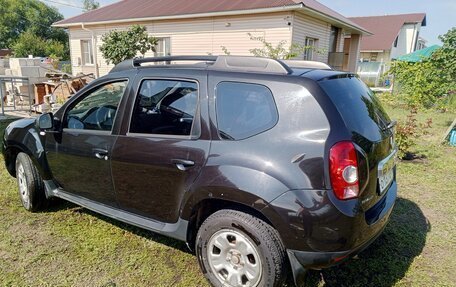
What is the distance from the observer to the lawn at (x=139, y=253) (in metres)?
2.68

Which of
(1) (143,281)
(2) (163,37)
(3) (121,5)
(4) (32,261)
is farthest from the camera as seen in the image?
(3) (121,5)

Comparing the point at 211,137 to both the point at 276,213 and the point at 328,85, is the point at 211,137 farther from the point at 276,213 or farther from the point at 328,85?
the point at 328,85

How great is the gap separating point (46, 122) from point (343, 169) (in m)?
2.72

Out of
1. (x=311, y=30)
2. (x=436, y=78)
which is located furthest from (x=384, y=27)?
(x=436, y=78)

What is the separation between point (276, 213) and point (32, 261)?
2190mm

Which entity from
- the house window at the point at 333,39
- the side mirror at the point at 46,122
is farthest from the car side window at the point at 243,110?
the house window at the point at 333,39

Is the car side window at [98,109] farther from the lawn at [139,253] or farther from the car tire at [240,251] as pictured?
the car tire at [240,251]

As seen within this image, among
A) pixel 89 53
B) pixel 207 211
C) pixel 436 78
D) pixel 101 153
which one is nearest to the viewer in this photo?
pixel 207 211

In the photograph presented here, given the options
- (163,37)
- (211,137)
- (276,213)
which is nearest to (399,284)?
(276,213)

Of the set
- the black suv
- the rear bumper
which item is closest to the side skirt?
the black suv

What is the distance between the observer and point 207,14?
13.4 metres

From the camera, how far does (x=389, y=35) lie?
104ft

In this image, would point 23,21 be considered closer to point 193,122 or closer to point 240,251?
point 193,122

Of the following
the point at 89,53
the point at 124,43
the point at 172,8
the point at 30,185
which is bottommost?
the point at 30,185
